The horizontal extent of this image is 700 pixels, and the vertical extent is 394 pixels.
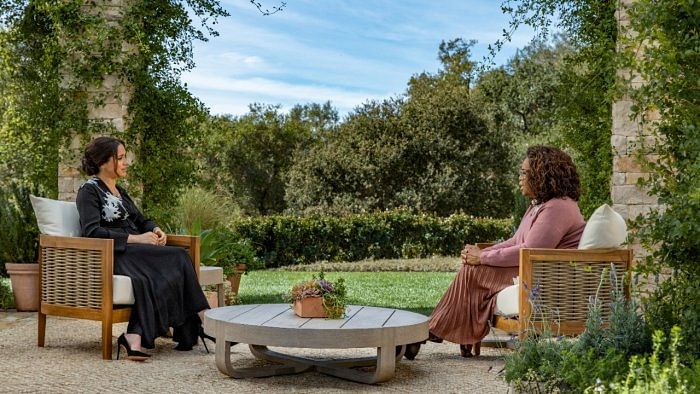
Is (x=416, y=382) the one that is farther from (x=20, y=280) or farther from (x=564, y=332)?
(x=20, y=280)

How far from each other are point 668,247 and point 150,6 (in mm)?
5323

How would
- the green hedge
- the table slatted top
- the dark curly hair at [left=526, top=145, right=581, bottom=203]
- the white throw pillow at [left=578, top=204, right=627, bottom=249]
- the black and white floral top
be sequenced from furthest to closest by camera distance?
the green hedge → the black and white floral top → the dark curly hair at [left=526, top=145, right=581, bottom=203] → the white throw pillow at [left=578, top=204, right=627, bottom=249] → the table slatted top

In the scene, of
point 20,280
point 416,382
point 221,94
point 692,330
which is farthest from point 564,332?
point 221,94

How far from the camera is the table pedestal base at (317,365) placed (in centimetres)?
423

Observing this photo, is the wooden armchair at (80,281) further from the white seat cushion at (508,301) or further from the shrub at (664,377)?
the shrub at (664,377)

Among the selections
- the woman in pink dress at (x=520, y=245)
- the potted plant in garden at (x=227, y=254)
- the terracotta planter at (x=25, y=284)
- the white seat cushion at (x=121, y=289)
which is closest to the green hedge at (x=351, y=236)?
the potted plant in garden at (x=227, y=254)

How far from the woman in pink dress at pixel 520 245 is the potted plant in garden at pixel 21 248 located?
13.3 ft

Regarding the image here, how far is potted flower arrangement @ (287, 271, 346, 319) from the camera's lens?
4.38m

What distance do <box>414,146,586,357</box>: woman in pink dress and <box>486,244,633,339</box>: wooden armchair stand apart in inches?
9.4

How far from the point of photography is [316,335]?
4.02 metres

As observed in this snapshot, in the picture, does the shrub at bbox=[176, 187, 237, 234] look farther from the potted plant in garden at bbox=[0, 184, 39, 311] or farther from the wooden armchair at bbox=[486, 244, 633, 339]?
the wooden armchair at bbox=[486, 244, 633, 339]

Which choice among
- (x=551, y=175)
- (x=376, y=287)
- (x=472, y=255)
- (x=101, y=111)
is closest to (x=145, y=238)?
(x=472, y=255)

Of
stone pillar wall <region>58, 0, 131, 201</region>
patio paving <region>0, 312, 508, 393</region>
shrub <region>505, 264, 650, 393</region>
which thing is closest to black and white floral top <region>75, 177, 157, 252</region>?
patio paving <region>0, 312, 508, 393</region>

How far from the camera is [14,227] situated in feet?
24.5
